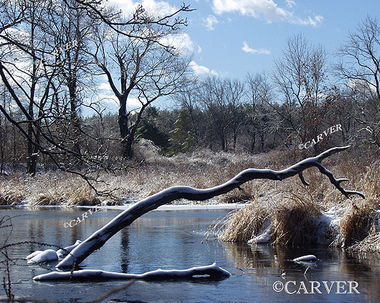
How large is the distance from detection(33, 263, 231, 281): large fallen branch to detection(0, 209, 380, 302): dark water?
0.41 ft

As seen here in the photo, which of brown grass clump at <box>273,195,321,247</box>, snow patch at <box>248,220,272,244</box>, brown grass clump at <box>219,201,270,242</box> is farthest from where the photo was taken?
brown grass clump at <box>219,201,270,242</box>

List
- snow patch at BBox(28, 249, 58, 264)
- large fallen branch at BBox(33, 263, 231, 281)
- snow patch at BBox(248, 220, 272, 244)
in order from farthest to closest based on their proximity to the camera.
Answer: snow patch at BBox(248, 220, 272, 244) → snow patch at BBox(28, 249, 58, 264) → large fallen branch at BBox(33, 263, 231, 281)

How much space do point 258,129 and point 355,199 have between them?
52783 millimetres

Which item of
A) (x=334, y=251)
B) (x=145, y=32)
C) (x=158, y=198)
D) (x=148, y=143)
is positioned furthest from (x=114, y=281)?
(x=148, y=143)

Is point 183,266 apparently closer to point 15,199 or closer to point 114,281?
point 114,281

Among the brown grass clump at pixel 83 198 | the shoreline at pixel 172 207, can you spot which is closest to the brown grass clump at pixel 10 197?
the shoreline at pixel 172 207

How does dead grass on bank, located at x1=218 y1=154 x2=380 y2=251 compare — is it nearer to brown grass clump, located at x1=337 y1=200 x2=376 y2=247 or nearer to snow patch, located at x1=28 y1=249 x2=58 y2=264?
brown grass clump, located at x1=337 y1=200 x2=376 y2=247

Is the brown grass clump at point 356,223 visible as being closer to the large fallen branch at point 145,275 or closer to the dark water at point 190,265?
the dark water at point 190,265

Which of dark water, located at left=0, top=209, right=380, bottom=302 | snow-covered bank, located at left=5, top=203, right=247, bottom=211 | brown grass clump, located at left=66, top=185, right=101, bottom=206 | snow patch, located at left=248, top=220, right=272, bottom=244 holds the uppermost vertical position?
brown grass clump, located at left=66, top=185, right=101, bottom=206

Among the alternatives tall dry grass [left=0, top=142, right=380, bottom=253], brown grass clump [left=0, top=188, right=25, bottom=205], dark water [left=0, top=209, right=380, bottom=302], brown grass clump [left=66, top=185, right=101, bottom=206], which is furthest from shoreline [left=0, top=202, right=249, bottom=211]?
dark water [left=0, top=209, right=380, bottom=302]

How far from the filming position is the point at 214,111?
226 feet

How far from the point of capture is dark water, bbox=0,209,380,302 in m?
6.38

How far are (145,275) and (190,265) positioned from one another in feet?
3.89

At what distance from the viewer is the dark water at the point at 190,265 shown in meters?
6.38
